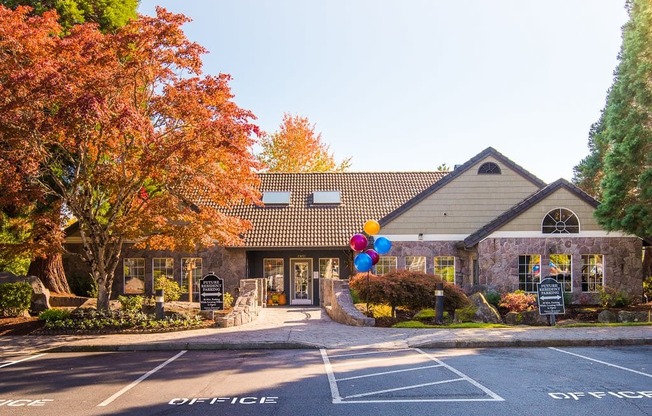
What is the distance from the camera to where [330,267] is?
28.3m

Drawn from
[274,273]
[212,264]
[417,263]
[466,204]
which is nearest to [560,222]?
[466,204]

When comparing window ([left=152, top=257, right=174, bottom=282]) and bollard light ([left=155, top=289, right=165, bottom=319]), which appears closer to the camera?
bollard light ([left=155, top=289, right=165, bottom=319])

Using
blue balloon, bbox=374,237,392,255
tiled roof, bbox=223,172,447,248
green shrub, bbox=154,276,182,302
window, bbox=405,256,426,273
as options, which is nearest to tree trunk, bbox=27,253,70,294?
green shrub, bbox=154,276,182,302

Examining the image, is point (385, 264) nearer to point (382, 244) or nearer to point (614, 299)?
point (382, 244)

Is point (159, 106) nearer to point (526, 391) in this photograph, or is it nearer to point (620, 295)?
point (526, 391)

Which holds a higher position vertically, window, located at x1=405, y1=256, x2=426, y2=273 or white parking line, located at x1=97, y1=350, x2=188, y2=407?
window, located at x1=405, y1=256, x2=426, y2=273

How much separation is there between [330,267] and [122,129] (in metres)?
15.3

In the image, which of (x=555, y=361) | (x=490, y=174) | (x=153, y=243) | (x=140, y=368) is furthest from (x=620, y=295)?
(x=140, y=368)

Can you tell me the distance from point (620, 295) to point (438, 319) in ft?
30.0

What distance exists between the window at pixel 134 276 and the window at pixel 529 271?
15808 mm

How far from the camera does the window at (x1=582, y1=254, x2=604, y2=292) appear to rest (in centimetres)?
2422

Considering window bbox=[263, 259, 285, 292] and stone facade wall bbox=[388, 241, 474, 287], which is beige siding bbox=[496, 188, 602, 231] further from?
window bbox=[263, 259, 285, 292]

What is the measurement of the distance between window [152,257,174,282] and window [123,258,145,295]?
527 mm

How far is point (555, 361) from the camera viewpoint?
1228cm
